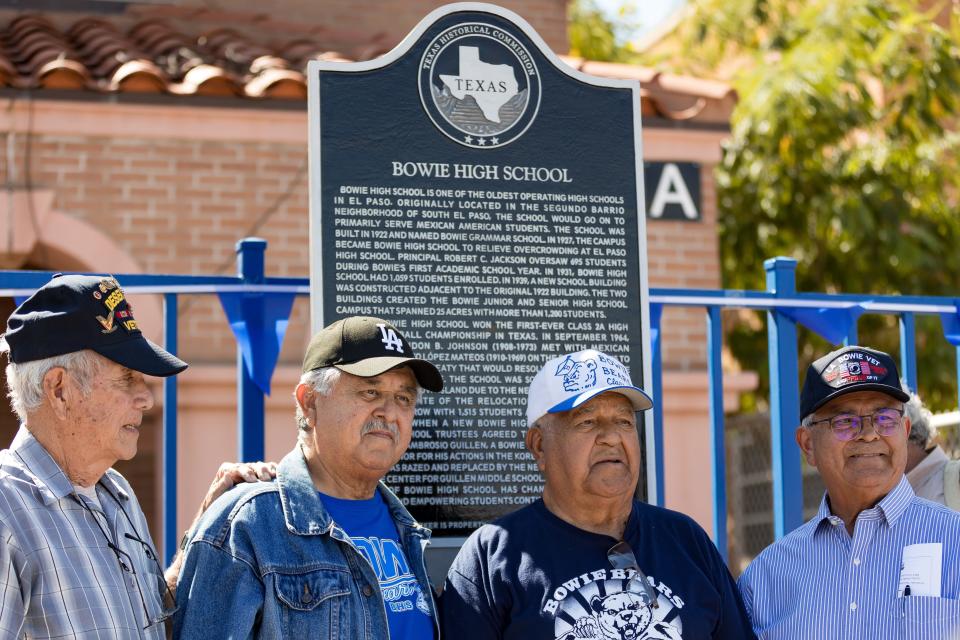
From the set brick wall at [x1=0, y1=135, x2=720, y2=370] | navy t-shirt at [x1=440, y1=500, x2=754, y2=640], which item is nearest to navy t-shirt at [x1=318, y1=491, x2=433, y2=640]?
navy t-shirt at [x1=440, y1=500, x2=754, y2=640]

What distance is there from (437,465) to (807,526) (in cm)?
132

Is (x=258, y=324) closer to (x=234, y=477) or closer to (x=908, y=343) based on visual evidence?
(x=234, y=477)

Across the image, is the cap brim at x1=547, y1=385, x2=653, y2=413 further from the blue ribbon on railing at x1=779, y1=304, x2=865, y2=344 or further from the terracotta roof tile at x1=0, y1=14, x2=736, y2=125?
the terracotta roof tile at x1=0, y1=14, x2=736, y2=125

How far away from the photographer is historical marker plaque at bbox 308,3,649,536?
471cm

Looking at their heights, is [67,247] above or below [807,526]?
above

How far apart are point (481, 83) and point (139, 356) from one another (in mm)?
2083

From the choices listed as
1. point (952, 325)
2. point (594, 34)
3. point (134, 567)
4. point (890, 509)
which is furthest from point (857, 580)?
point (594, 34)

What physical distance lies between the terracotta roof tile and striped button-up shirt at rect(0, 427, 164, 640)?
5841 mm

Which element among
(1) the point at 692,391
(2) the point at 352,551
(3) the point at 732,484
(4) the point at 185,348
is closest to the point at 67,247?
(4) the point at 185,348

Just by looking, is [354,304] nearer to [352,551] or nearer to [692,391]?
[352,551]

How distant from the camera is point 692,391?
932cm

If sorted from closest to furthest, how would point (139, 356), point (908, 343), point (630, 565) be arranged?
point (139, 356) < point (630, 565) < point (908, 343)

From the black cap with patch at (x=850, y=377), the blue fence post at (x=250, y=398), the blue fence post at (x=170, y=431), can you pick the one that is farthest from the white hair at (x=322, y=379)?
the black cap with patch at (x=850, y=377)

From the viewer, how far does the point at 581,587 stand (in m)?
3.85
